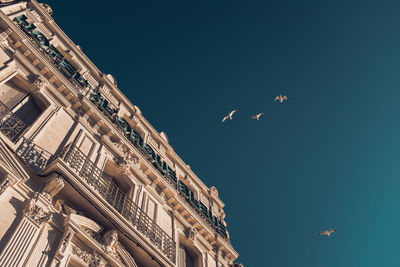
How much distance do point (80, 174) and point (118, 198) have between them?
394cm

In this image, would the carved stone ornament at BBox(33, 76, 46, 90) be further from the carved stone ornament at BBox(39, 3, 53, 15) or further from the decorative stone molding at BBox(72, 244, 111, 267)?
the carved stone ornament at BBox(39, 3, 53, 15)

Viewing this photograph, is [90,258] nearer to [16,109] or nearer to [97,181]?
[97,181]

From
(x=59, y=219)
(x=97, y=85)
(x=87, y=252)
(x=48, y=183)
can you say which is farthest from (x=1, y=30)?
(x=87, y=252)

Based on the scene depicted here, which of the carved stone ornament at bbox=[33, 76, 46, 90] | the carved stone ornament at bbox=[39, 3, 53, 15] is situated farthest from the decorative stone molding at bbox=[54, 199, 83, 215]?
the carved stone ornament at bbox=[39, 3, 53, 15]

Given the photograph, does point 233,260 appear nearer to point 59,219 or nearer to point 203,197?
point 203,197

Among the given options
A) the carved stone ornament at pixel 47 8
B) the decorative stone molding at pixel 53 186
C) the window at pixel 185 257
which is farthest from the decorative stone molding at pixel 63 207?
the carved stone ornament at pixel 47 8

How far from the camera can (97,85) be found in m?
21.5

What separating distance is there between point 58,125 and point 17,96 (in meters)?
1.85

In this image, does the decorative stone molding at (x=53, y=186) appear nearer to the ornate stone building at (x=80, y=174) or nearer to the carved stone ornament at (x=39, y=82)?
the ornate stone building at (x=80, y=174)

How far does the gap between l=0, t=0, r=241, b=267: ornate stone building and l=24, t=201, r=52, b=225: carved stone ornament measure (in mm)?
26

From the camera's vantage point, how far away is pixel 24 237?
9656mm

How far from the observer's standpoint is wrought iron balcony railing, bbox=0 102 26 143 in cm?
1197

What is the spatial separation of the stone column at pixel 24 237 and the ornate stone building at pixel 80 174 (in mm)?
27

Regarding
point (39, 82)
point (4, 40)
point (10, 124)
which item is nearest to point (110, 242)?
point (10, 124)
